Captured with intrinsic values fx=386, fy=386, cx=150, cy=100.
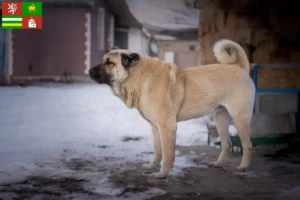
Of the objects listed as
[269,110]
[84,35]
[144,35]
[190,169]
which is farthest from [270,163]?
[144,35]

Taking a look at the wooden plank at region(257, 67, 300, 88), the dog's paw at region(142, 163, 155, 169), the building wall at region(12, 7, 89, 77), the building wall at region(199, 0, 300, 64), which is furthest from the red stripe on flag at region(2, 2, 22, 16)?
the building wall at region(12, 7, 89, 77)

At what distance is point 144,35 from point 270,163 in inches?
878

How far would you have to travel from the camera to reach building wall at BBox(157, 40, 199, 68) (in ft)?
100.0

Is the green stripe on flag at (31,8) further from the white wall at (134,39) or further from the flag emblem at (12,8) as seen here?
the white wall at (134,39)

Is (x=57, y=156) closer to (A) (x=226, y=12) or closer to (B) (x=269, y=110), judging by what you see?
(B) (x=269, y=110)

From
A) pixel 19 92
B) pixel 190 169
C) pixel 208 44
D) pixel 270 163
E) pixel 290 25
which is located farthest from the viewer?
pixel 19 92

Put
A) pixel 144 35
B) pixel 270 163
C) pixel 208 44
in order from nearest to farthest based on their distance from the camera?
1. pixel 270 163
2. pixel 208 44
3. pixel 144 35

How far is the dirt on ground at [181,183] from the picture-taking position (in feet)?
10.9

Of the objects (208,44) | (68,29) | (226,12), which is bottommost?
(208,44)

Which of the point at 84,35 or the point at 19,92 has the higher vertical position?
the point at 84,35

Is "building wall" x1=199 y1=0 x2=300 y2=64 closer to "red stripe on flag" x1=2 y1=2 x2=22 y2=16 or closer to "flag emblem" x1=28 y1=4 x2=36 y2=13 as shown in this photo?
"red stripe on flag" x1=2 y1=2 x2=22 y2=16

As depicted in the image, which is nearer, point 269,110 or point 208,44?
point 269,110

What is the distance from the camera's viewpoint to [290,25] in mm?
5918

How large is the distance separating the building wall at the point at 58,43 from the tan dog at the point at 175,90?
43.6ft
